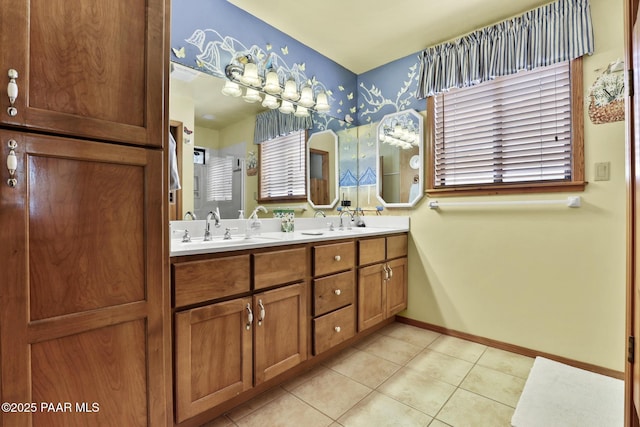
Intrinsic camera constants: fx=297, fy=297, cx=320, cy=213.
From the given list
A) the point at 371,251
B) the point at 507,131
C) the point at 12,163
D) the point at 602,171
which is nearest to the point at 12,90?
the point at 12,163

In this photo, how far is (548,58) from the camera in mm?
1984

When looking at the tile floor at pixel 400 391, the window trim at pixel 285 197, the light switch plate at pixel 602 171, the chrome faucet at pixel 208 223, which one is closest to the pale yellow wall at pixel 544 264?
the light switch plate at pixel 602 171

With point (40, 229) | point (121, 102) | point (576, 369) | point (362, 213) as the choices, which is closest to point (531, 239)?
point (576, 369)

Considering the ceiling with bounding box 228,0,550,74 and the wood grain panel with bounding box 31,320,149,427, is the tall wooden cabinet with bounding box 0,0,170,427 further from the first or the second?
the ceiling with bounding box 228,0,550,74

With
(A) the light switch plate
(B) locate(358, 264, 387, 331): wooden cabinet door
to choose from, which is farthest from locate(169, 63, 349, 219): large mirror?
(A) the light switch plate

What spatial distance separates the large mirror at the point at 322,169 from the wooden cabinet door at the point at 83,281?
5.61 feet

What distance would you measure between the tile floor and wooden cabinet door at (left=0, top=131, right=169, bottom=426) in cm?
71

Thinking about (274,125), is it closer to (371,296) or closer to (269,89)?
(269,89)

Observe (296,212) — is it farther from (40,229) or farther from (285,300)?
Answer: (40,229)

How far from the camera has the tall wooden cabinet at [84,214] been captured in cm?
81

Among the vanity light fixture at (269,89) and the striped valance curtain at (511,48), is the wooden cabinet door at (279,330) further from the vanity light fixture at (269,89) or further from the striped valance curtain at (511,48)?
the striped valance curtain at (511,48)

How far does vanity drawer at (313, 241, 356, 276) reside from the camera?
5.98 feet

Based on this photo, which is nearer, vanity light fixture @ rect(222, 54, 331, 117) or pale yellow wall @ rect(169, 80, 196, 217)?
pale yellow wall @ rect(169, 80, 196, 217)

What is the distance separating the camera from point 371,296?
7.46 feet
